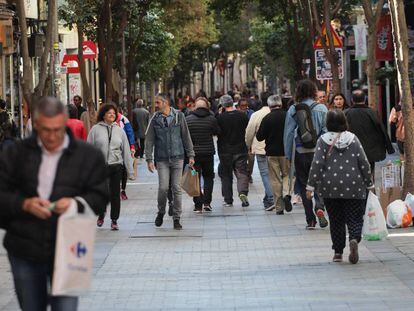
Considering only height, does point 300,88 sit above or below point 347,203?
above

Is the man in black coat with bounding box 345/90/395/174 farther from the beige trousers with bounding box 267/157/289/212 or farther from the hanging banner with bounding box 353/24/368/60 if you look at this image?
the hanging banner with bounding box 353/24/368/60

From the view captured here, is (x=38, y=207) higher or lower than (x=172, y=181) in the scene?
higher

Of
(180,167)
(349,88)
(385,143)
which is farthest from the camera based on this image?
(349,88)

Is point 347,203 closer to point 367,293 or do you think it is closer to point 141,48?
point 367,293

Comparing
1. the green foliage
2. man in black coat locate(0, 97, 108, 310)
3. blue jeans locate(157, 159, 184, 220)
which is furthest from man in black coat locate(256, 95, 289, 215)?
the green foliage

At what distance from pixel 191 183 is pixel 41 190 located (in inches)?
459

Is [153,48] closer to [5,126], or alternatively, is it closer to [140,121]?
[140,121]

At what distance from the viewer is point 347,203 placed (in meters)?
12.8

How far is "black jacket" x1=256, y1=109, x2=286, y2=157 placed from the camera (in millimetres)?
18859

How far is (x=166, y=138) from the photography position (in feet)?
56.6

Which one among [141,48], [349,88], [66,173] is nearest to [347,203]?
[66,173]

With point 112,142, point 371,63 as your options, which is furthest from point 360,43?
point 112,142

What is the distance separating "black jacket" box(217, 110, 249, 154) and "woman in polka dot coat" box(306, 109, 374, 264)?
7933 mm

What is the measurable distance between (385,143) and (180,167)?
9.50 ft
